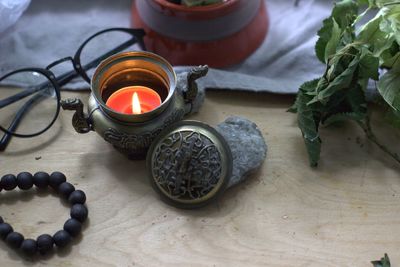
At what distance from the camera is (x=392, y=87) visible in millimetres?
537

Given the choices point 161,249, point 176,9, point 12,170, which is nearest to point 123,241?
point 161,249

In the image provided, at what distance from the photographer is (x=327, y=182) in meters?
0.54

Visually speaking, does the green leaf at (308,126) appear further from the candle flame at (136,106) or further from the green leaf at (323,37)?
the candle flame at (136,106)

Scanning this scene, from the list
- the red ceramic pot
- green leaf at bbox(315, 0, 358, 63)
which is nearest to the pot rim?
the red ceramic pot

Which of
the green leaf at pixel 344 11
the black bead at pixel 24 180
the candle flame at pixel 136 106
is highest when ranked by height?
the green leaf at pixel 344 11

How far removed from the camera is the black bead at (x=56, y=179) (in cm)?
53

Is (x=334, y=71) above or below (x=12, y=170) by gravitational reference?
above

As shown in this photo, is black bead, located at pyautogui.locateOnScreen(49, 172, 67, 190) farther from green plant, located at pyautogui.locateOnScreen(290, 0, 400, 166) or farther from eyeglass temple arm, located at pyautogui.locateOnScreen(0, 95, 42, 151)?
green plant, located at pyautogui.locateOnScreen(290, 0, 400, 166)

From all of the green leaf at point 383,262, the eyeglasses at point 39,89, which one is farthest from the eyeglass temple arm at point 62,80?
Answer: the green leaf at point 383,262

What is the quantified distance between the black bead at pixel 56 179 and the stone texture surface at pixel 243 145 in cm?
15

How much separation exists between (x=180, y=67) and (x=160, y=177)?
0.15m

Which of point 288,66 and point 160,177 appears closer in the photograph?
point 160,177

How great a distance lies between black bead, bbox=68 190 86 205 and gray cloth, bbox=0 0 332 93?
0.14 metres

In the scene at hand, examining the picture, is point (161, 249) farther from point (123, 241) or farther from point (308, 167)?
point (308, 167)
